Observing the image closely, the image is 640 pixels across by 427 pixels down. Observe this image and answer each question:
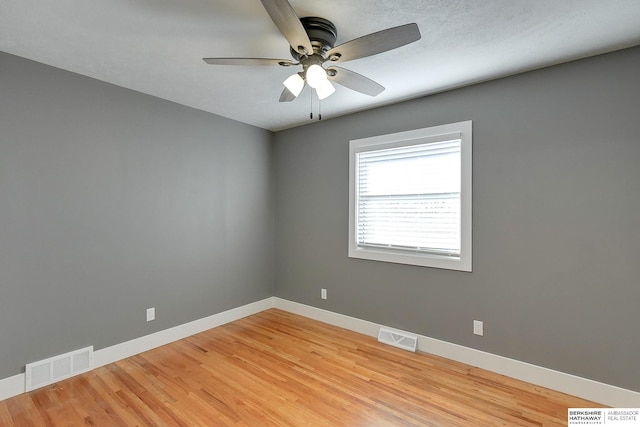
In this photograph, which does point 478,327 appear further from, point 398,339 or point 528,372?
point 398,339

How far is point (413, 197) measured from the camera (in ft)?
10.1

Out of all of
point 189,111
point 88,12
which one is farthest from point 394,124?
point 88,12

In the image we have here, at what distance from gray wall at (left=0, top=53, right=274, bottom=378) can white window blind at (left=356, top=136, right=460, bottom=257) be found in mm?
1673

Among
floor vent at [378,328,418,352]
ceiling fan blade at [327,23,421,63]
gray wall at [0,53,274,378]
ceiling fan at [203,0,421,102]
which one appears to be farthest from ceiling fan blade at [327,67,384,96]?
floor vent at [378,328,418,352]

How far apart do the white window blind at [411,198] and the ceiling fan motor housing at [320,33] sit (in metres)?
1.57

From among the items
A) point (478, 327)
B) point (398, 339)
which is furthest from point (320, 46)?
point (398, 339)

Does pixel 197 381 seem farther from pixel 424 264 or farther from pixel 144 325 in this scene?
pixel 424 264

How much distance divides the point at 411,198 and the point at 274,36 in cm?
197

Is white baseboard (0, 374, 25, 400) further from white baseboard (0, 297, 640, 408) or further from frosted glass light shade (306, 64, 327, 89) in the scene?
frosted glass light shade (306, 64, 327, 89)

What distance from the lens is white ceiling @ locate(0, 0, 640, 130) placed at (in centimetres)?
169

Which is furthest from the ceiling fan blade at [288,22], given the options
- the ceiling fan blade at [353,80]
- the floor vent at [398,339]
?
the floor vent at [398,339]

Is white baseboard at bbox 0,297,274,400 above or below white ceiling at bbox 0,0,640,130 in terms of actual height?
below

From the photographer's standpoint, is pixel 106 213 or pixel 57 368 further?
pixel 106 213

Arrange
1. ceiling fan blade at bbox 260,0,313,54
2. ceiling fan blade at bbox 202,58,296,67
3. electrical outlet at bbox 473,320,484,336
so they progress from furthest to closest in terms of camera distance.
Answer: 1. electrical outlet at bbox 473,320,484,336
2. ceiling fan blade at bbox 202,58,296,67
3. ceiling fan blade at bbox 260,0,313,54
